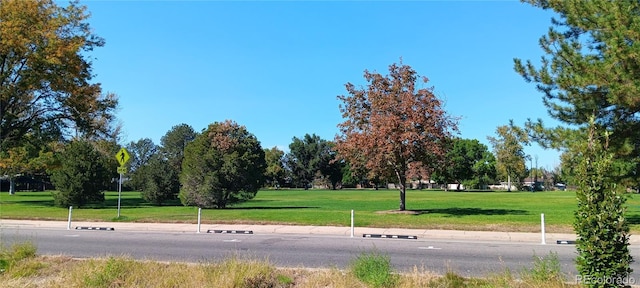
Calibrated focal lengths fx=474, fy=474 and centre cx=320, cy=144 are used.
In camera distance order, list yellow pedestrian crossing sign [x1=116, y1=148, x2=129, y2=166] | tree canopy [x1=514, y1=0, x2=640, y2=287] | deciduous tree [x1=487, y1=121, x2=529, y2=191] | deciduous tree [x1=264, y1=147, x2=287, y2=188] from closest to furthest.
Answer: tree canopy [x1=514, y1=0, x2=640, y2=287], yellow pedestrian crossing sign [x1=116, y1=148, x2=129, y2=166], deciduous tree [x1=487, y1=121, x2=529, y2=191], deciduous tree [x1=264, y1=147, x2=287, y2=188]

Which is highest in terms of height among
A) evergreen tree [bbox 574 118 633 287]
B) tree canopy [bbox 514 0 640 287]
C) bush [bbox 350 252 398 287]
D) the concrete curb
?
tree canopy [bbox 514 0 640 287]

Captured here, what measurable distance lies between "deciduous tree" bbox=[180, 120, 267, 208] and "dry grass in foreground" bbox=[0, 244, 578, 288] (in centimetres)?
2389

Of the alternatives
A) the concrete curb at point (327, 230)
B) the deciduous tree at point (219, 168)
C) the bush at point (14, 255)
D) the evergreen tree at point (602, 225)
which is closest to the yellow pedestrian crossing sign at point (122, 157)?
the concrete curb at point (327, 230)

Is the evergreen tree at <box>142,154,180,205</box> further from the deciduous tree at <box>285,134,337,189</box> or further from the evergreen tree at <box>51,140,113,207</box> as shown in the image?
the deciduous tree at <box>285,134,337,189</box>

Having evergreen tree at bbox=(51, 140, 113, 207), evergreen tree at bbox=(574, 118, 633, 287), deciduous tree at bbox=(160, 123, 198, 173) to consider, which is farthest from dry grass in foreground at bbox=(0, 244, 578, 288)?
deciduous tree at bbox=(160, 123, 198, 173)

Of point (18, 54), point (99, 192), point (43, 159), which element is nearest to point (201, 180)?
point (99, 192)

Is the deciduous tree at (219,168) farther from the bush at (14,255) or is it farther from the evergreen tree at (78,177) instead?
the bush at (14,255)

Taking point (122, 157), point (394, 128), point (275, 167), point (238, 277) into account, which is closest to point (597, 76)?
point (394, 128)

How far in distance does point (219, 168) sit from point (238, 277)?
26.0 metres

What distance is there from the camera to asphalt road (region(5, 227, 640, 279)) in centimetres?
979

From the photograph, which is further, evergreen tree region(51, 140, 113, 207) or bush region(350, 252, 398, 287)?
evergreen tree region(51, 140, 113, 207)

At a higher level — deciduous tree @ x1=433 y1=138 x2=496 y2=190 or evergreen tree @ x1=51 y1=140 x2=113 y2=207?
deciduous tree @ x1=433 y1=138 x2=496 y2=190

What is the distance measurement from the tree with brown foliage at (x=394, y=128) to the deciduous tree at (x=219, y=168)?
9.02 m

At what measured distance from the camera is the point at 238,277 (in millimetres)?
6379
